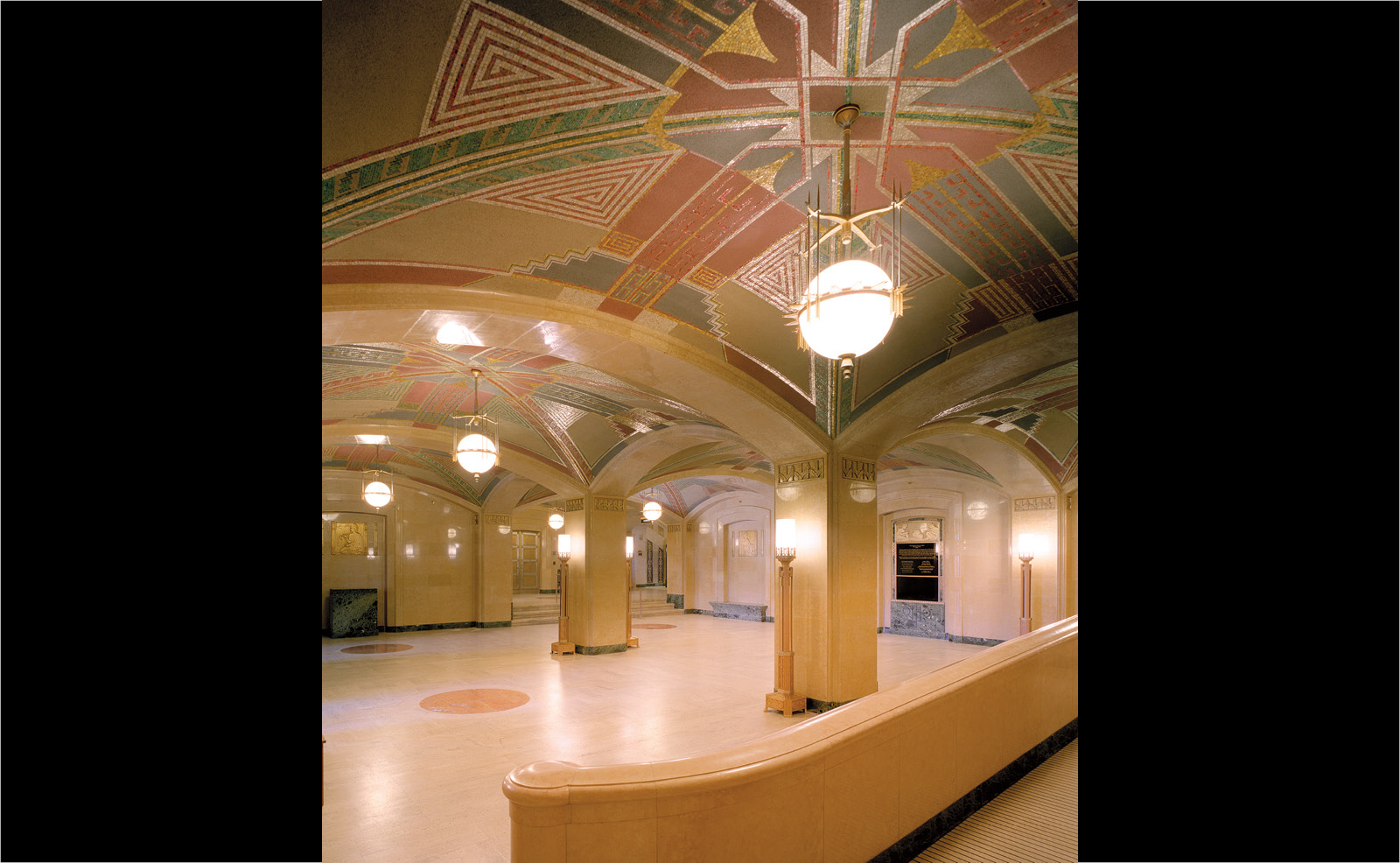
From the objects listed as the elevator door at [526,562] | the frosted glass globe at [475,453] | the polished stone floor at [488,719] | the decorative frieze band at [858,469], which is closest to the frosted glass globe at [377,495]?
the polished stone floor at [488,719]

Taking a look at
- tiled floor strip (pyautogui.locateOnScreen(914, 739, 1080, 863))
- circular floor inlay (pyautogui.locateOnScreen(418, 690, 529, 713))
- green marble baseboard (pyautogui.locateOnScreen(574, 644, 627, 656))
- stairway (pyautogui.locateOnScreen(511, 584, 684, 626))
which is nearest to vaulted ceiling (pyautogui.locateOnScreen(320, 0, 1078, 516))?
tiled floor strip (pyautogui.locateOnScreen(914, 739, 1080, 863))

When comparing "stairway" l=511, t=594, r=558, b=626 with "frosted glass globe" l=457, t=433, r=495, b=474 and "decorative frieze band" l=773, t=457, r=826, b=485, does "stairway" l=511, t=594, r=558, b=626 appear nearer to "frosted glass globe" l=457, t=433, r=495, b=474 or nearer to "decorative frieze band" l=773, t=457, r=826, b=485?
"frosted glass globe" l=457, t=433, r=495, b=474

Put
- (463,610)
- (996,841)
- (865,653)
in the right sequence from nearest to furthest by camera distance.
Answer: (996,841) < (865,653) < (463,610)

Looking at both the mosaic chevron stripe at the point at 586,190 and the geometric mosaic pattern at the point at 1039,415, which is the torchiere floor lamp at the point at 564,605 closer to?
the geometric mosaic pattern at the point at 1039,415

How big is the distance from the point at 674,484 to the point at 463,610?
6.18m

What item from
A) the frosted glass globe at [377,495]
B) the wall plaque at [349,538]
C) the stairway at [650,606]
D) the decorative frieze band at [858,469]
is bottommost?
the stairway at [650,606]

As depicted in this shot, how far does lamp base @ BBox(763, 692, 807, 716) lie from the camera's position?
7145 millimetres

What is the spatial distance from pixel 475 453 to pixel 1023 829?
609 centimetres

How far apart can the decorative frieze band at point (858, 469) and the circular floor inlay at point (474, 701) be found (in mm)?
4698

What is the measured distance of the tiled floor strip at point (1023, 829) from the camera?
127 inches
